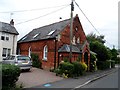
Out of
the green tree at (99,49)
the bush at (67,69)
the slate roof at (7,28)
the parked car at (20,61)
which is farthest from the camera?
the green tree at (99,49)

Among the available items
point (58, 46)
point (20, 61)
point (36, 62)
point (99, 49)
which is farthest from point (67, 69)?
point (99, 49)

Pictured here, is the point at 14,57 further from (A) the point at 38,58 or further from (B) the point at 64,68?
(A) the point at 38,58

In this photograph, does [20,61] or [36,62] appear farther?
[36,62]

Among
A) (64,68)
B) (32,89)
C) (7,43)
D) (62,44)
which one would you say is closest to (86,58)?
(62,44)

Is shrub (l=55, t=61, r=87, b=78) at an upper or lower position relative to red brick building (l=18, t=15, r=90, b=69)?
lower

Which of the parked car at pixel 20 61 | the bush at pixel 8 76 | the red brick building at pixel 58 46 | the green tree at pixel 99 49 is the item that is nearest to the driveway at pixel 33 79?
the parked car at pixel 20 61

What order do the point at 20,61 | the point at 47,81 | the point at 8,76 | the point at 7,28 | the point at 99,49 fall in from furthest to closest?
the point at 99,49 < the point at 7,28 < the point at 20,61 < the point at 47,81 < the point at 8,76

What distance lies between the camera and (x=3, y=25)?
97.0ft

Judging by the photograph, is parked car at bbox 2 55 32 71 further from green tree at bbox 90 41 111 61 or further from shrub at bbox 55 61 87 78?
green tree at bbox 90 41 111 61

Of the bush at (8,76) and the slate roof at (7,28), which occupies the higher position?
the slate roof at (7,28)

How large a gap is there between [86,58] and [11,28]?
12.4 metres

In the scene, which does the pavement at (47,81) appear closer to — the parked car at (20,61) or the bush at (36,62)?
the parked car at (20,61)

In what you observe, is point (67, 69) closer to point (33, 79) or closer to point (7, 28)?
point (33, 79)

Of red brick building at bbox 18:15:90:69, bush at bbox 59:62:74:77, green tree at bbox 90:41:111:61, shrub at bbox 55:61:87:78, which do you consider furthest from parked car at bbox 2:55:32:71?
green tree at bbox 90:41:111:61
